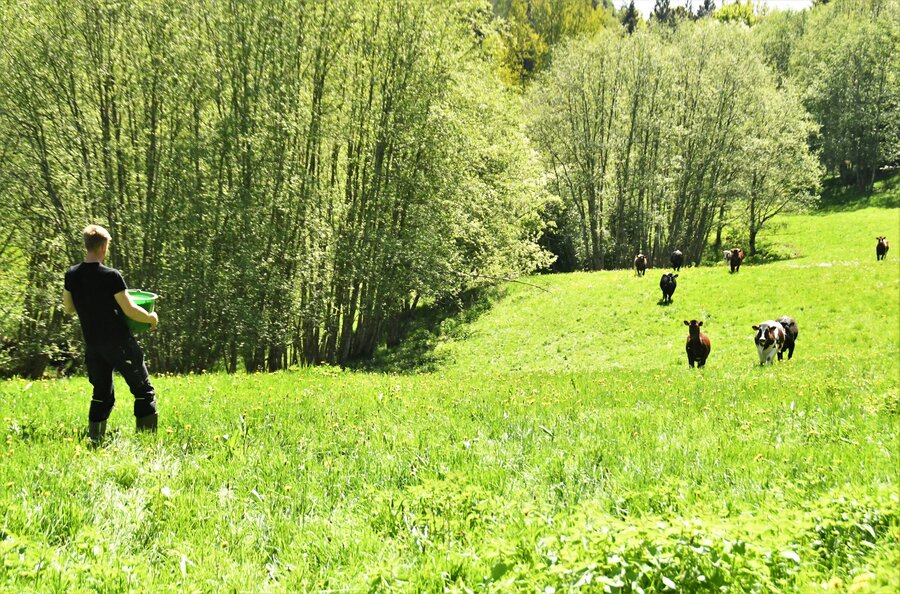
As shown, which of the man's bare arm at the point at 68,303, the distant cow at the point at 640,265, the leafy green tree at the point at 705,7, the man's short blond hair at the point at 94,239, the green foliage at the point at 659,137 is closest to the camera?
the man's short blond hair at the point at 94,239

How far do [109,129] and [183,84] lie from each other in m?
3.45

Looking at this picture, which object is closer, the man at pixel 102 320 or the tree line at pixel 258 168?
the man at pixel 102 320

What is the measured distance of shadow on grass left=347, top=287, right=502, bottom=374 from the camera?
2866cm

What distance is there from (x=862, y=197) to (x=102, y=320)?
80624mm

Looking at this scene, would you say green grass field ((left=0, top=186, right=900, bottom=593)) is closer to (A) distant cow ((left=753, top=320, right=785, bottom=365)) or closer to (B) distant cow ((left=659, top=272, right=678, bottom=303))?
(A) distant cow ((left=753, top=320, right=785, bottom=365))

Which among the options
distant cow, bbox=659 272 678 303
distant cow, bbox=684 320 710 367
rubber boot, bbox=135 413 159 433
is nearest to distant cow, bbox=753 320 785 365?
distant cow, bbox=684 320 710 367

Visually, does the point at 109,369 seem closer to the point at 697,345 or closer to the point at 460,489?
the point at 460,489

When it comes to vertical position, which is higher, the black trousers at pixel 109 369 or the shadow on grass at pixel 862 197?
the shadow on grass at pixel 862 197

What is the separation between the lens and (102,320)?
6.34 metres

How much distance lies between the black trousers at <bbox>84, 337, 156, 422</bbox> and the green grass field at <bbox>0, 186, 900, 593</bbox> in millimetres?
472

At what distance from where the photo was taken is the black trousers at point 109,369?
6348mm

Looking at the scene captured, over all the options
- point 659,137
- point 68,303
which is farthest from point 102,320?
point 659,137

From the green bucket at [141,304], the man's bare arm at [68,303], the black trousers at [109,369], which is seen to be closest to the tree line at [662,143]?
the green bucket at [141,304]

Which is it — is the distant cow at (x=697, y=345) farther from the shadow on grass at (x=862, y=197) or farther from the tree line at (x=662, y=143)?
the shadow on grass at (x=862, y=197)
